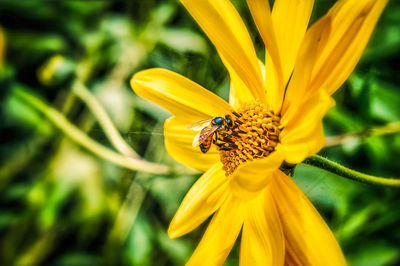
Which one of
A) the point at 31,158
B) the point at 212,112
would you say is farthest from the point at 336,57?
the point at 31,158

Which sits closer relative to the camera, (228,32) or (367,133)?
(228,32)

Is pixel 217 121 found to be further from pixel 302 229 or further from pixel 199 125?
pixel 302 229

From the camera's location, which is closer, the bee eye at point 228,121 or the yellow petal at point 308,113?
the yellow petal at point 308,113

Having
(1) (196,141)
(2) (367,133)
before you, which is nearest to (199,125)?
(1) (196,141)

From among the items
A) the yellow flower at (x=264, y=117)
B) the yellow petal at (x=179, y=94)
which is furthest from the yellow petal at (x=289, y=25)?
A: the yellow petal at (x=179, y=94)

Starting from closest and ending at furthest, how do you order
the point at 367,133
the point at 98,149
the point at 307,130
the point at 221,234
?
the point at 307,130 < the point at 221,234 < the point at 367,133 < the point at 98,149

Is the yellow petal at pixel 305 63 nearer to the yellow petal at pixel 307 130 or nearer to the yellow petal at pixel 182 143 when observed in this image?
the yellow petal at pixel 307 130

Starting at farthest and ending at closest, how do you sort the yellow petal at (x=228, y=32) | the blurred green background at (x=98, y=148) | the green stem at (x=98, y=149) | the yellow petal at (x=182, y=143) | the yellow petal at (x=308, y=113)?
the green stem at (x=98, y=149)
the blurred green background at (x=98, y=148)
the yellow petal at (x=182, y=143)
the yellow petal at (x=228, y=32)
the yellow petal at (x=308, y=113)
